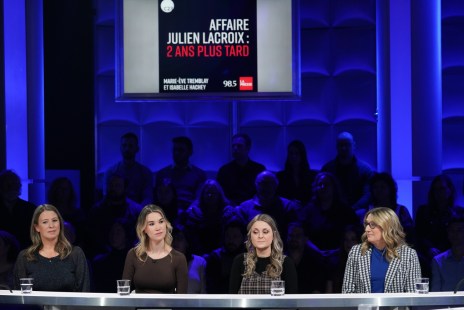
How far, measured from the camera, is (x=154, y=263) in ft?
16.7

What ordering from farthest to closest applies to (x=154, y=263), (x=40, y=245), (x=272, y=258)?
(x=40, y=245), (x=154, y=263), (x=272, y=258)

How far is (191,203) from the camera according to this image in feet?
24.2

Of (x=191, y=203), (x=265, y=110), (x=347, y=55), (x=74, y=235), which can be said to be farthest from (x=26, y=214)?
(x=347, y=55)

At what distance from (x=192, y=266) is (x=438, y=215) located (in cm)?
178

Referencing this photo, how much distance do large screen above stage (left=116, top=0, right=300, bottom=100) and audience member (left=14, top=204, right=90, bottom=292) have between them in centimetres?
252

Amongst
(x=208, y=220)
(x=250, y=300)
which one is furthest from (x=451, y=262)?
(x=250, y=300)

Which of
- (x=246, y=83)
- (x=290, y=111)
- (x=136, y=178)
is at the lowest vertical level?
(x=136, y=178)

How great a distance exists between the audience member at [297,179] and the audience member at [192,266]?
135 cm

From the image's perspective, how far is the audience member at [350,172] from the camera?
7.28 metres

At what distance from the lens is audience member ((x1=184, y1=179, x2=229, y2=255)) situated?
6820 mm

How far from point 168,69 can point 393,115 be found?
6.04ft

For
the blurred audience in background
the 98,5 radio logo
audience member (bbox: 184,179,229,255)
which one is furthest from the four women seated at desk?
the 98,5 radio logo

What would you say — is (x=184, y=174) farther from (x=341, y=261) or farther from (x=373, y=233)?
(x=373, y=233)

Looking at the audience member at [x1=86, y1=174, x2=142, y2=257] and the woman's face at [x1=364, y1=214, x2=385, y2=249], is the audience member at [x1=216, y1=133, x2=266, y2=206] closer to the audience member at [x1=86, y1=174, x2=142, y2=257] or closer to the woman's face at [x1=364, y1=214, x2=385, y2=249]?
the audience member at [x1=86, y1=174, x2=142, y2=257]
